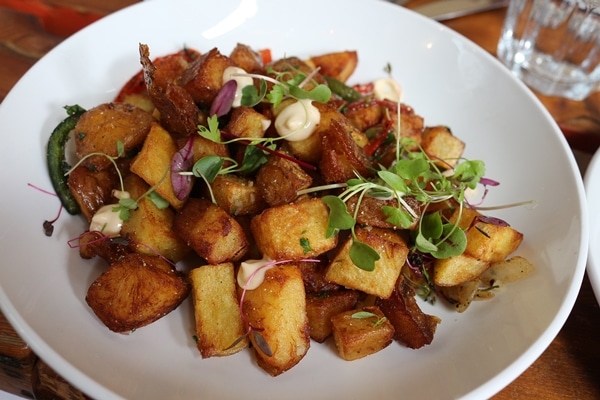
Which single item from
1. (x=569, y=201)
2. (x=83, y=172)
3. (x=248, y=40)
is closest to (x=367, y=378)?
(x=569, y=201)

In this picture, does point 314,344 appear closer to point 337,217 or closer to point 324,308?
point 324,308

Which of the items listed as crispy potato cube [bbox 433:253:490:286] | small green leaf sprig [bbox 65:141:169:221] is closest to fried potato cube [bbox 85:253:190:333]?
small green leaf sprig [bbox 65:141:169:221]

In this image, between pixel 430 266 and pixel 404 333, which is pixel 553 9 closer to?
pixel 430 266

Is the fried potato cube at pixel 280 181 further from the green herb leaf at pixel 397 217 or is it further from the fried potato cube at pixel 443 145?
the fried potato cube at pixel 443 145

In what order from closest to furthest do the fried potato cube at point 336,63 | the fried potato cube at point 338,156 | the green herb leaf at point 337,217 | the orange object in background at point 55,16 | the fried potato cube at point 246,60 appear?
the green herb leaf at point 337,217 → the fried potato cube at point 338,156 → the fried potato cube at point 246,60 → the fried potato cube at point 336,63 → the orange object in background at point 55,16

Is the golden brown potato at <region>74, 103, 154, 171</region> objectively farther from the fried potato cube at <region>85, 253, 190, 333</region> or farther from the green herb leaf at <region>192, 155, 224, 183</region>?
the fried potato cube at <region>85, 253, 190, 333</region>

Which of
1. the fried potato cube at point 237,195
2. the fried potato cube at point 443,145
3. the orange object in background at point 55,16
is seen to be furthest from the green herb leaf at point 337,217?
the orange object in background at point 55,16
